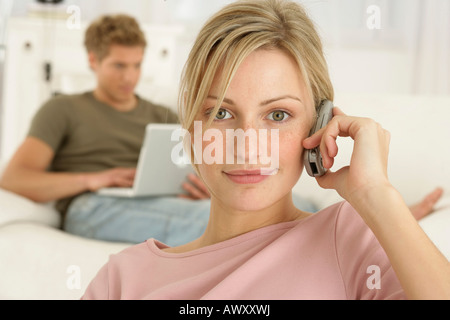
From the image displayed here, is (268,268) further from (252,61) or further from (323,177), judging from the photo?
(252,61)

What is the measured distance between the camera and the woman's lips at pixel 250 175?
24.1 inches

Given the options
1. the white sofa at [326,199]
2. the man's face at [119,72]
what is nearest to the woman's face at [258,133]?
the white sofa at [326,199]

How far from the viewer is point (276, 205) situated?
67cm

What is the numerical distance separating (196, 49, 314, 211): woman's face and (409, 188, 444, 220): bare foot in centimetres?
70

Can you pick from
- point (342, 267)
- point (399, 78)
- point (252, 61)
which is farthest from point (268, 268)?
point (399, 78)

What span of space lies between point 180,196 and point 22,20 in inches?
66.1

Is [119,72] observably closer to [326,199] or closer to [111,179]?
[111,179]

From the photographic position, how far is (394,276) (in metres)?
0.53

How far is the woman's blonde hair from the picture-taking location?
631mm

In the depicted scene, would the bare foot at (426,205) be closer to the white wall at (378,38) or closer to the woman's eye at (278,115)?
the woman's eye at (278,115)

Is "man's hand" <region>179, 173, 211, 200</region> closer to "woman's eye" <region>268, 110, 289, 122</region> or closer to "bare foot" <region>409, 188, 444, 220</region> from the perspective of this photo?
"bare foot" <region>409, 188, 444, 220</region>

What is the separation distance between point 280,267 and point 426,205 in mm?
794

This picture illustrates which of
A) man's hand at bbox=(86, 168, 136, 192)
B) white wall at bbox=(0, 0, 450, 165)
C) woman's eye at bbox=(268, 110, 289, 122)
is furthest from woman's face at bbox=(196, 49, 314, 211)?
white wall at bbox=(0, 0, 450, 165)

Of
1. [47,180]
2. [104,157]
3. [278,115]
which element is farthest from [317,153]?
[104,157]
